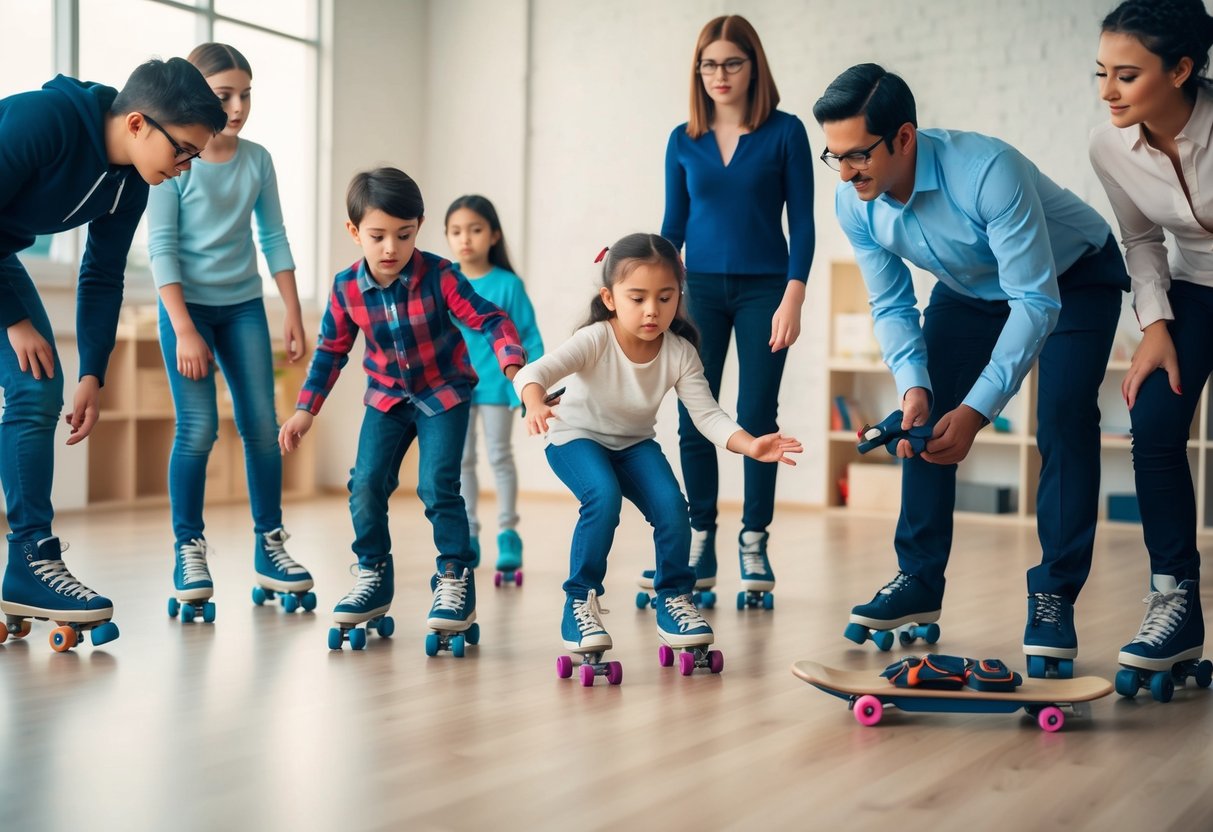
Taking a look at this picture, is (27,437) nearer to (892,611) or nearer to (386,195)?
(386,195)

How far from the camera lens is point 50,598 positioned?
258cm

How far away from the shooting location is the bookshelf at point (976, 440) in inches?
224

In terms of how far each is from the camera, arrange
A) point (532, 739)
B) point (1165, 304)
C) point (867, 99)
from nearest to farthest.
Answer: point (532, 739)
point (867, 99)
point (1165, 304)

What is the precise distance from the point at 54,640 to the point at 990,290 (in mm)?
1970

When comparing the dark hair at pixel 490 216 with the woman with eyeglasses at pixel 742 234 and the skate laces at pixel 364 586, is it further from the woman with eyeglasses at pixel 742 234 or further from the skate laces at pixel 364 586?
the skate laces at pixel 364 586

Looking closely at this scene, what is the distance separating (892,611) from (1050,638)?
41 centimetres

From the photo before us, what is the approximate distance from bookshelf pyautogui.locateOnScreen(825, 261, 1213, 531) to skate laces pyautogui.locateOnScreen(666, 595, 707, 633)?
3.50 meters

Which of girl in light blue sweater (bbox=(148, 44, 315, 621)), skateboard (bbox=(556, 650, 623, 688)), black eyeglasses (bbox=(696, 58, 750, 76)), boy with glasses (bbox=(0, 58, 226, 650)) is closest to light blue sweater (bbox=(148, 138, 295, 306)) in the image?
girl in light blue sweater (bbox=(148, 44, 315, 621))

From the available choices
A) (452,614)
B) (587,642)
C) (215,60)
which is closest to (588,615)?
(587,642)

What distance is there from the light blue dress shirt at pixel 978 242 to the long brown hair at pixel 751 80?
0.70 m

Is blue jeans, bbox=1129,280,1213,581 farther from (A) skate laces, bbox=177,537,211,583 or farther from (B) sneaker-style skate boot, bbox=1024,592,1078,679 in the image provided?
(A) skate laces, bbox=177,537,211,583

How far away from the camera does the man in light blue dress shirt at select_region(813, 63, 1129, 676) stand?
224 cm

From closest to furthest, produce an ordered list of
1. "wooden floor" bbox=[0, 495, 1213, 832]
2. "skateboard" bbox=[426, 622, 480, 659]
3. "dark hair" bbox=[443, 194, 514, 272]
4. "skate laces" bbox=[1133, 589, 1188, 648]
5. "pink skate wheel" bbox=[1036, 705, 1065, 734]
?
"wooden floor" bbox=[0, 495, 1213, 832]
"pink skate wheel" bbox=[1036, 705, 1065, 734]
"skate laces" bbox=[1133, 589, 1188, 648]
"skateboard" bbox=[426, 622, 480, 659]
"dark hair" bbox=[443, 194, 514, 272]

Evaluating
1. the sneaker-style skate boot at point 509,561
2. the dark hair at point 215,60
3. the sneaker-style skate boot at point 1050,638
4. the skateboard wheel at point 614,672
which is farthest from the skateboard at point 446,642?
the dark hair at point 215,60
